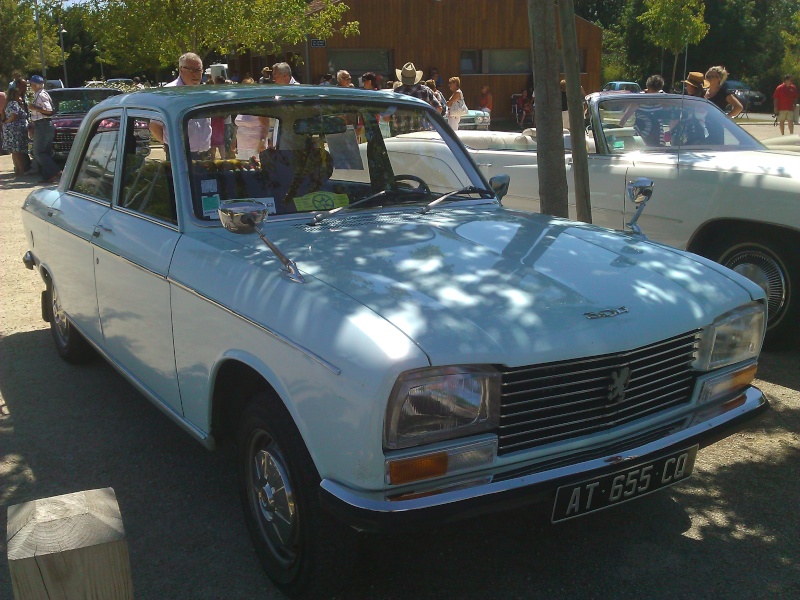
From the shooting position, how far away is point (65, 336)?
5504 mm

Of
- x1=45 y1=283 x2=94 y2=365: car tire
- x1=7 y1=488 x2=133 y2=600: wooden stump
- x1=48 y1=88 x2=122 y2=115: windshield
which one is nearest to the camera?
x1=7 y1=488 x2=133 y2=600: wooden stump

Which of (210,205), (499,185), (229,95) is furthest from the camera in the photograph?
(499,185)

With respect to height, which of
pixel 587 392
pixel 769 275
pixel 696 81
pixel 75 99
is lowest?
pixel 769 275

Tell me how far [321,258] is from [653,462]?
140 cm

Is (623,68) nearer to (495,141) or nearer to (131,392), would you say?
(495,141)

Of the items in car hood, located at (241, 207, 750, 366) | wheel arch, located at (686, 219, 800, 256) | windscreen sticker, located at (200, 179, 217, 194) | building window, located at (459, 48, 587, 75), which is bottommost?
wheel arch, located at (686, 219, 800, 256)

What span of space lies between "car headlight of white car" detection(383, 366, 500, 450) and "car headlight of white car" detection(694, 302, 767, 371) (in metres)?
0.96

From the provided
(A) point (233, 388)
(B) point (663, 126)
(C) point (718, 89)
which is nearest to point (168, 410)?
(A) point (233, 388)

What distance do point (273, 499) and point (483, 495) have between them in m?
0.87

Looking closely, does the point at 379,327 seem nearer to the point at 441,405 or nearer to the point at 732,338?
the point at 441,405

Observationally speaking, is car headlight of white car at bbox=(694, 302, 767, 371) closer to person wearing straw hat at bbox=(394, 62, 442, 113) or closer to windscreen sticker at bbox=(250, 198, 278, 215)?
windscreen sticker at bbox=(250, 198, 278, 215)

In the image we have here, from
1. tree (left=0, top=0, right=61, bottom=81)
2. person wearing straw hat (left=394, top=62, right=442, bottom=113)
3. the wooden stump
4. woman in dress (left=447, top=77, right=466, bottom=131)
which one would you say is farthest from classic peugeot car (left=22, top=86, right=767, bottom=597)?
tree (left=0, top=0, right=61, bottom=81)

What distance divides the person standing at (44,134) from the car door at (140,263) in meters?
12.3

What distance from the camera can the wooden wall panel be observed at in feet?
104
